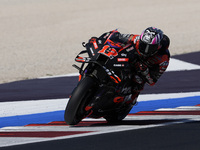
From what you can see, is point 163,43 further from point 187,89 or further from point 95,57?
point 187,89

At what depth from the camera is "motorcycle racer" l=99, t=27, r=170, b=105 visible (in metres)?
8.00

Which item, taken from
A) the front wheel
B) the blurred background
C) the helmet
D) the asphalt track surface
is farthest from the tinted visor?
the blurred background

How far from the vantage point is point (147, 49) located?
8016 millimetres

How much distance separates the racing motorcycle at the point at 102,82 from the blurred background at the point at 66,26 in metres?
6.24

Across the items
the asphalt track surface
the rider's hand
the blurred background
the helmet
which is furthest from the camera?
the blurred background

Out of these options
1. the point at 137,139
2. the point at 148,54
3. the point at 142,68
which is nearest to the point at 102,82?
the point at 142,68

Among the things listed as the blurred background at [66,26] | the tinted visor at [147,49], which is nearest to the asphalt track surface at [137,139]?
the tinted visor at [147,49]

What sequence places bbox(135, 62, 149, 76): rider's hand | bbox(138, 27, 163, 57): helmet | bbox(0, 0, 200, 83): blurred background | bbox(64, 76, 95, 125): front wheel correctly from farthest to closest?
bbox(0, 0, 200, 83): blurred background
bbox(135, 62, 149, 76): rider's hand
bbox(138, 27, 163, 57): helmet
bbox(64, 76, 95, 125): front wheel

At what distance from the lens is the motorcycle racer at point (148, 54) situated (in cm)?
800

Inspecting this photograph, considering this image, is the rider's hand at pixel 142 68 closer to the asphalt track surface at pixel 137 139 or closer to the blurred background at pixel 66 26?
the asphalt track surface at pixel 137 139

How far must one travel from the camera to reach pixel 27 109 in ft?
33.0

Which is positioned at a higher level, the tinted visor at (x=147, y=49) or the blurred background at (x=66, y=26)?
the tinted visor at (x=147, y=49)

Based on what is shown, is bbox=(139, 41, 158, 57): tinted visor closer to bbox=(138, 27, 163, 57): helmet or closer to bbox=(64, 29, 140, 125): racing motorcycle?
bbox=(138, 27, 163, 57): helmet

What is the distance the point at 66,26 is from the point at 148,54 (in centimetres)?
1996
